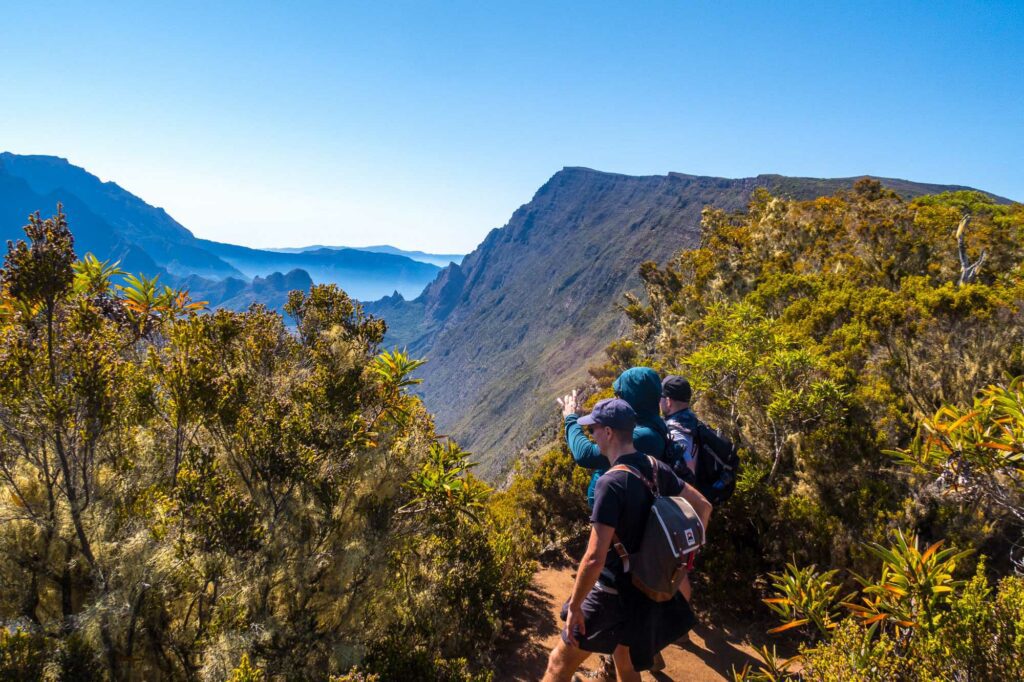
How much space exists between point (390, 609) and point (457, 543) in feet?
3.04

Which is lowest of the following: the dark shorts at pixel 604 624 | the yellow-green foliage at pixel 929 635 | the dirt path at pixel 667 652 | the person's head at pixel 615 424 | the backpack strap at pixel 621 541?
the dirt path at pixel 667 652

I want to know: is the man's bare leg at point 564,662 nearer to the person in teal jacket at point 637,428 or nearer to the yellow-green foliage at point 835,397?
the person in teal jacket at point 637,428

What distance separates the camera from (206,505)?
312 centimetres

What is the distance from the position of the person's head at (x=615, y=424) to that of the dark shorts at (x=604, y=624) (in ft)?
2.72

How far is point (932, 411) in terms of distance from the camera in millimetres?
6098

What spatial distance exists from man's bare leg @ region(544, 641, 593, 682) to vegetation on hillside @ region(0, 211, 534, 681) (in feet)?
3.90

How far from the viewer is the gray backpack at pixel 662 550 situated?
2.57 metres

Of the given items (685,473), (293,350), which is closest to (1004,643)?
(685,473)

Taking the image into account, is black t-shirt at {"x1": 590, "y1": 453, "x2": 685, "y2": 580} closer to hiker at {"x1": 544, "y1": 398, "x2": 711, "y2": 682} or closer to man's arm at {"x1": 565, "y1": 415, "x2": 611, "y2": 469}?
hiker at {"x1": 544, "y1": 398, "x2": 711, "y2": 682}

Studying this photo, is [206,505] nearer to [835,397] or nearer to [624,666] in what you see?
[624,666]

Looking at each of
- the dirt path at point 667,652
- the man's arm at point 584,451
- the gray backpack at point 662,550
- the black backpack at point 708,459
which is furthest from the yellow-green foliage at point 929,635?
the dirt path at point 667,652

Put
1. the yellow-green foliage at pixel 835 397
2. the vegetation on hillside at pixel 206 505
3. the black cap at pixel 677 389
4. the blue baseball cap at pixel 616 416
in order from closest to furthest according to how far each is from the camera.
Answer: the blue baseball cap at pixel 616 416 < the vegetation on hillside at pixel 206 505 < the black cap at pixel 677 389 < the yellow-green foliage at pixel 835 397

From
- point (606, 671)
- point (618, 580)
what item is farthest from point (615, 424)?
point (606, 671)

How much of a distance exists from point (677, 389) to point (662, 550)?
163 cm
